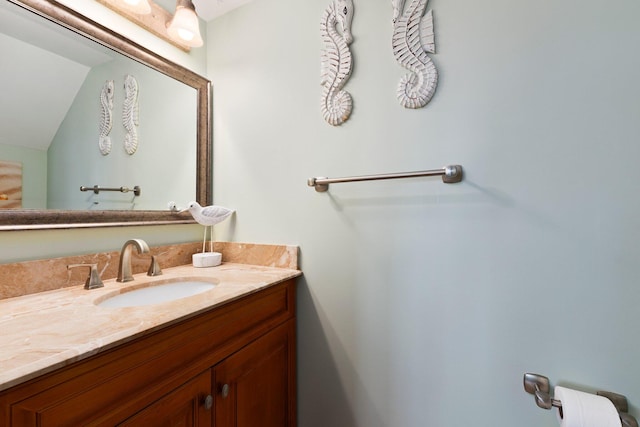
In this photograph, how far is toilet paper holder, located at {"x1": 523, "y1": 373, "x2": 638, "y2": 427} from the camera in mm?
679

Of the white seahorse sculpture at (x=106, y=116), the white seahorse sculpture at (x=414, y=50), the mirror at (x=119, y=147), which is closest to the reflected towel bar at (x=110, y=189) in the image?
the mirror at (x=119, y=147)

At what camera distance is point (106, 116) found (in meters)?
1.03

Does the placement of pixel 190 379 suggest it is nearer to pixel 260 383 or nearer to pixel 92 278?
pixel 260 383

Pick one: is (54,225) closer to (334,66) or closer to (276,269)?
(276,269)

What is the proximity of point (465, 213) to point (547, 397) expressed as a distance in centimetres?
53

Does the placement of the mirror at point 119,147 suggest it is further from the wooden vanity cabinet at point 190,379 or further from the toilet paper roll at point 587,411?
the toilet paper roll at point 587,411

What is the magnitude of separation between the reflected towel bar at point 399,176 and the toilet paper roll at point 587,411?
25.4 inches

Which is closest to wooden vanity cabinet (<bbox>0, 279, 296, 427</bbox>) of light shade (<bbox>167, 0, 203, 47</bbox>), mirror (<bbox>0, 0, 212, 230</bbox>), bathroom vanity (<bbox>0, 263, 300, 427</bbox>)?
bathroom vanity (<bbox>0, 263, 300, 427</bbox>)

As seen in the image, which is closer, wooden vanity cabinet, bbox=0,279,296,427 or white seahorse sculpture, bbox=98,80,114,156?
wooden vanity cabinet, bbox=0,279,296,427

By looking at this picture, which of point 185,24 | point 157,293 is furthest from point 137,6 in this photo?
point 157,293

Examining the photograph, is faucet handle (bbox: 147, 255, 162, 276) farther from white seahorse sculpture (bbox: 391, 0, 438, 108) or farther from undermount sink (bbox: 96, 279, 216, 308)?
white seahorse sculpture (bbox: 391, 0, 438, 108)

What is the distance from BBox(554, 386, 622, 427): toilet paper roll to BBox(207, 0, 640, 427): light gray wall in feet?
0.29

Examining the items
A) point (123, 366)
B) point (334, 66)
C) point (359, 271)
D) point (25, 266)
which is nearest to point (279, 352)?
point (359, 271)

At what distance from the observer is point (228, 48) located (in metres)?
1.36
